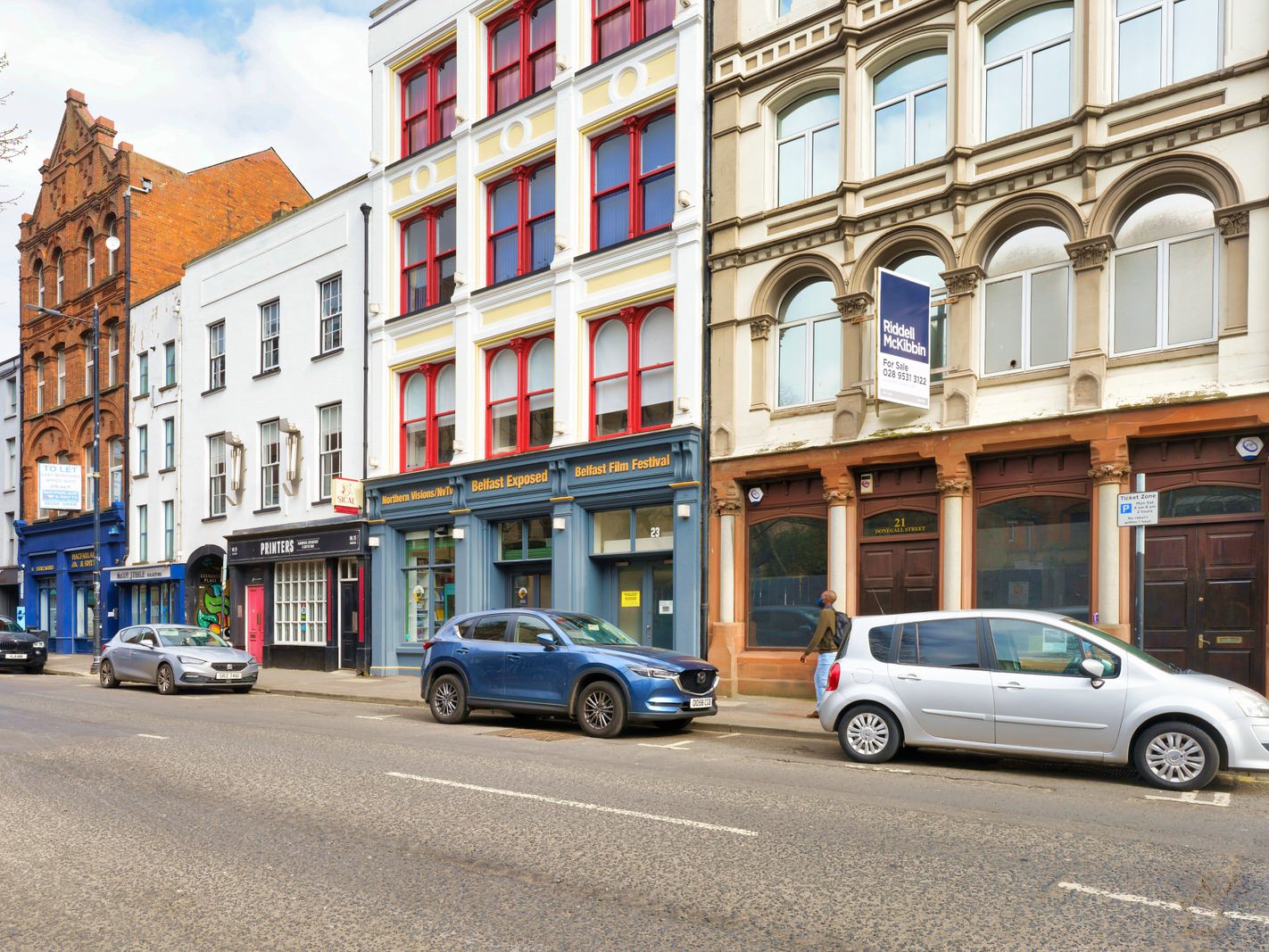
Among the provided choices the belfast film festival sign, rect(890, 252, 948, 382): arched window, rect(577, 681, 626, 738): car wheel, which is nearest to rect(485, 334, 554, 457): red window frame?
rect(890, 252, 948, 382): arched window

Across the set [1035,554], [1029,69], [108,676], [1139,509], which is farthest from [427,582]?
[1139,509]

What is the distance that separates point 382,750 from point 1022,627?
22.4 feet

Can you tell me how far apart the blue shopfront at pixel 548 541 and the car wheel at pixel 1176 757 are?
32.0ft

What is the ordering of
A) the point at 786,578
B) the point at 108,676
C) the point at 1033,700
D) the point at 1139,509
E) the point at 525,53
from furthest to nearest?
1. the point at 525,53
2. the point at 108,676
3. the point at 786,578
4. the point at 1139,509
5. the point at 1033,700

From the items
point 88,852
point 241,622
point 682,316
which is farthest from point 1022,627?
point 241,622

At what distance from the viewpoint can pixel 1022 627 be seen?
34.6 ft

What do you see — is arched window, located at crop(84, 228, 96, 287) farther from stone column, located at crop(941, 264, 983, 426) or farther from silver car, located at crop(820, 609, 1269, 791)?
silver car, located at crop(820, 609, 1269, 791)

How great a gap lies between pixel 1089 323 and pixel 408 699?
12401 mm

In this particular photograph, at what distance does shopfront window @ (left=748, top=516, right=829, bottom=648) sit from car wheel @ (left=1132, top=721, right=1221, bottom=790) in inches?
311

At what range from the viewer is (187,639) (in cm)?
2252

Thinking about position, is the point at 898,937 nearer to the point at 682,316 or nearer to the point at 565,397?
the point at 682,316

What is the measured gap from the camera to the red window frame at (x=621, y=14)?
68.5ft

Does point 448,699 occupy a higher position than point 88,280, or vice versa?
point 88,280

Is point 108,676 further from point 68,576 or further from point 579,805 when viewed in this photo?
point 68,576
